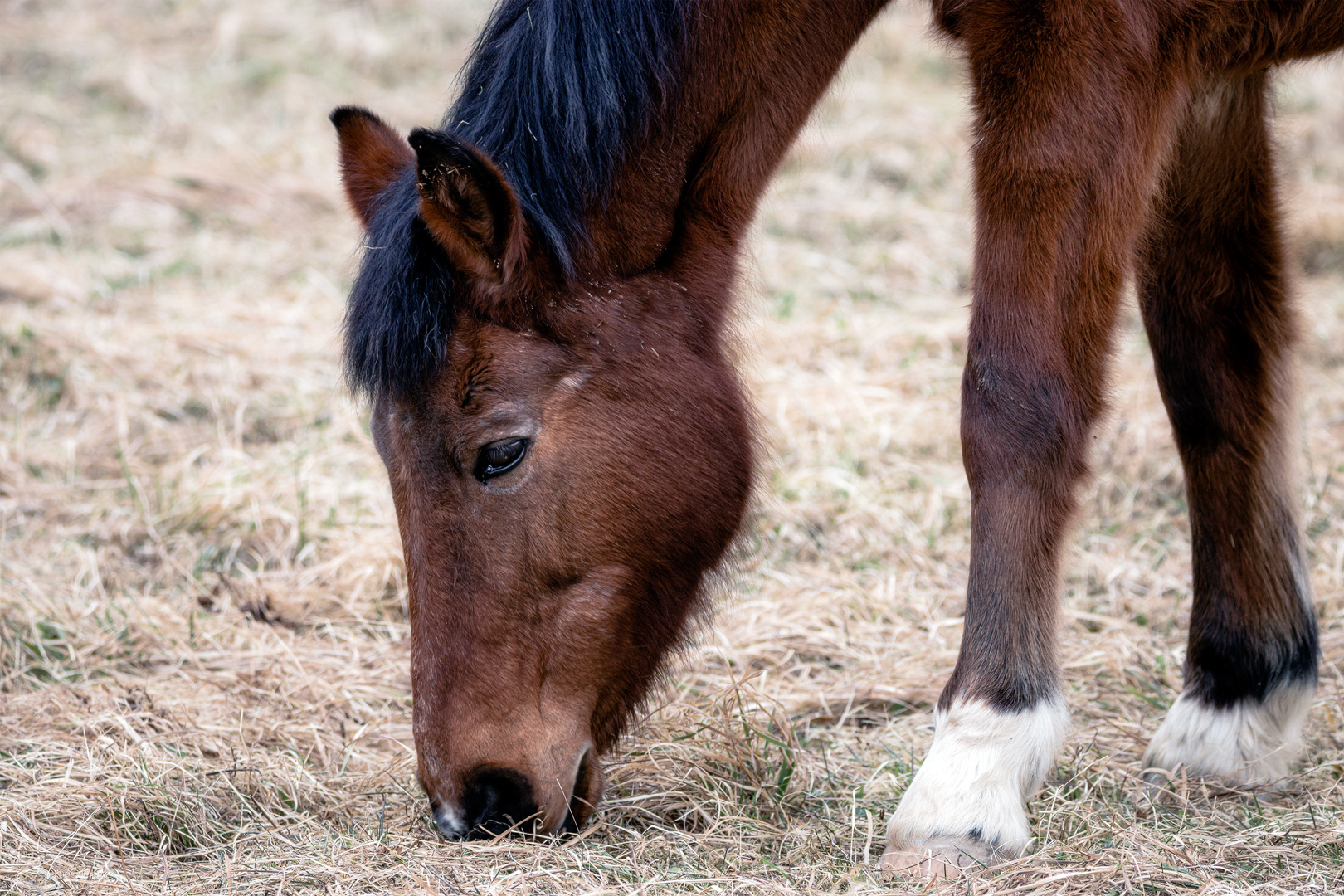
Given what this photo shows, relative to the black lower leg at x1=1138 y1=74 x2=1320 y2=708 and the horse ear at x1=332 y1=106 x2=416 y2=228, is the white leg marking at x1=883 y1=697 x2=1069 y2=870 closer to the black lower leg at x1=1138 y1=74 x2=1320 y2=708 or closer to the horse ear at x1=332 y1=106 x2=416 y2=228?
the black lower leg at x1=1138 y1=74 x2=1320 y2=708

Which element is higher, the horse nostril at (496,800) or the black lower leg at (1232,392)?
the black lower leg at (1232,392)

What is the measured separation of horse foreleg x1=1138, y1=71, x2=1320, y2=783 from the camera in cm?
283

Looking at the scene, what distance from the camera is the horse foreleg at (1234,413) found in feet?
9.27

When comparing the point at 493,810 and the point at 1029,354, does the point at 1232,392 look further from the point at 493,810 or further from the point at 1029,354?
the point at 493,810

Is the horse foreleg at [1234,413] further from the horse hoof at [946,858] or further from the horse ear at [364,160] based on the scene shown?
the horse ear at [364,160]

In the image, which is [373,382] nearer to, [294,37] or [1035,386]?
[1035,386]

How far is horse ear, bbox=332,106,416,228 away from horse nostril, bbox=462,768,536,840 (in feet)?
3.89

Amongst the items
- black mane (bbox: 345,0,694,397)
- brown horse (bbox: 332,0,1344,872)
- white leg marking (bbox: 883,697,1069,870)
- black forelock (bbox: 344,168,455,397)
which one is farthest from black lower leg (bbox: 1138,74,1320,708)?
black forelock (bbox: 344,168,455,397)

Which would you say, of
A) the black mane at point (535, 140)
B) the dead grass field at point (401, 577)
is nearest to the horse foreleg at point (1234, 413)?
the dead grass field at point (401, 577)

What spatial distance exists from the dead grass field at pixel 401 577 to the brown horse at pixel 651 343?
210mm

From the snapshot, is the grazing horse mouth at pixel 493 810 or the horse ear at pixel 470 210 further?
the grazing horse mouth at pixel 493 810

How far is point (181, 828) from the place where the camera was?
2.50 m

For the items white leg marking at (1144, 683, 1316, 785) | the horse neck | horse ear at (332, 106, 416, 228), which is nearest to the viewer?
the horse neck

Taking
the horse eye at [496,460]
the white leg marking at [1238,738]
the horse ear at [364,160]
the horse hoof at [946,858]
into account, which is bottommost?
the horse hoof at [946,858]
